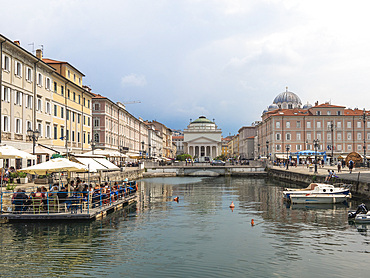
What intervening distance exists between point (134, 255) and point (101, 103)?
63289 millimetres

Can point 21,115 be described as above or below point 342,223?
above

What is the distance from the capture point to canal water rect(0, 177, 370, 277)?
13242mm

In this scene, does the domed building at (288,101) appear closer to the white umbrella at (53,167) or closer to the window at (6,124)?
the window at (6,124)

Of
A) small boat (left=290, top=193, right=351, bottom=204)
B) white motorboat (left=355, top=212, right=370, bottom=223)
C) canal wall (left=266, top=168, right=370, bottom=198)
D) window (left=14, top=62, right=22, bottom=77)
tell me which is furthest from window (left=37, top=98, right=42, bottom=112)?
white motorboat (left=355, top=212, right=370, bottom=223)

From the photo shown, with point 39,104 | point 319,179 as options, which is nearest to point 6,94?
point 39,104

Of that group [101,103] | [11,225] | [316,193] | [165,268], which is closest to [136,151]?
[101,103]

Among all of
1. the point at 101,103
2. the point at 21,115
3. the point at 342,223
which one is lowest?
the point at 342,223

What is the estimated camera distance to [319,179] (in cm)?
4484

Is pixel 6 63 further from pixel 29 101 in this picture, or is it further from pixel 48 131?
pixel 48 131

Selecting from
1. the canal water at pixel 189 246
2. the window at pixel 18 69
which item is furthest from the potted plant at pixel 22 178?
the canal water at pixel 189 246

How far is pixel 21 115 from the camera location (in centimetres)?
4144

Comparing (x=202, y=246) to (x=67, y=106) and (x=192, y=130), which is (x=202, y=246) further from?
(x=192, y=130)

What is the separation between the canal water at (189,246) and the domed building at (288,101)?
13752 cm

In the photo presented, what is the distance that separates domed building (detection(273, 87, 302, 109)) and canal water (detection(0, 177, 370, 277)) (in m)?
138
